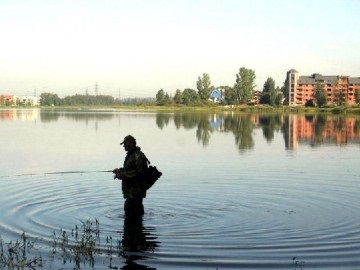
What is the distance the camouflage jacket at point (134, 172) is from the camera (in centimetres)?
1466

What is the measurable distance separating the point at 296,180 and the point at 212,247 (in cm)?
1314

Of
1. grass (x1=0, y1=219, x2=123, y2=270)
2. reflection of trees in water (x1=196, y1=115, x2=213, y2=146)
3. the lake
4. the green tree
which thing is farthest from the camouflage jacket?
the green tree

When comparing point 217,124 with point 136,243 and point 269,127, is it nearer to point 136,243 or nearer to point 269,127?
point 269,127

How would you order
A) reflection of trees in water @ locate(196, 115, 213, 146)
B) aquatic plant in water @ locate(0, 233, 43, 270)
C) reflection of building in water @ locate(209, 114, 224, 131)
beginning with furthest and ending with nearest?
reflection of building in water @ locate(209, 114, 224, 131), reflection of trees in water @ locate(196, 115, 213, 146), aquatic plant in water @ locate(0, 233, 43, 270)

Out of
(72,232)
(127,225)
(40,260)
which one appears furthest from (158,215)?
(40,260)

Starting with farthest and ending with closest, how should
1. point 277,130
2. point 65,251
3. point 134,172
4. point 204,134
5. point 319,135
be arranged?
1. point 277,130
2. point 204,134
3. point 319,135
4. point 134,172
5. point 65,251

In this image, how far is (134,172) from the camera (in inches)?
577

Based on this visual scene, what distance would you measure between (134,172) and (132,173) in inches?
2.4

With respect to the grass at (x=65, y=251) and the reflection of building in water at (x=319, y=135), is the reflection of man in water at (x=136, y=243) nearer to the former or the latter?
the grass at (x=65, y=251)

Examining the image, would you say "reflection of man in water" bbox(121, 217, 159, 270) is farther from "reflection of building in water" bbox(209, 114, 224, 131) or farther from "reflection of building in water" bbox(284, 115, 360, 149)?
"reflection of building in water" bbox(209, 114, 224, 131)

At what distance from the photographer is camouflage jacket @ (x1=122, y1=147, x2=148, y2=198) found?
14664 millimetres

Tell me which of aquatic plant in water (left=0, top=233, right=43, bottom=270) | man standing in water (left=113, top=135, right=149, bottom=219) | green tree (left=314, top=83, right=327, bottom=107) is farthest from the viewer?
green tree (left=314, top=83, right=327, bottom=107)

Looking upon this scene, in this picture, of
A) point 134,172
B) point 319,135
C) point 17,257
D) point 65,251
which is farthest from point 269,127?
point 17,257

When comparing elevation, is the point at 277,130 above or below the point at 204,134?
below
